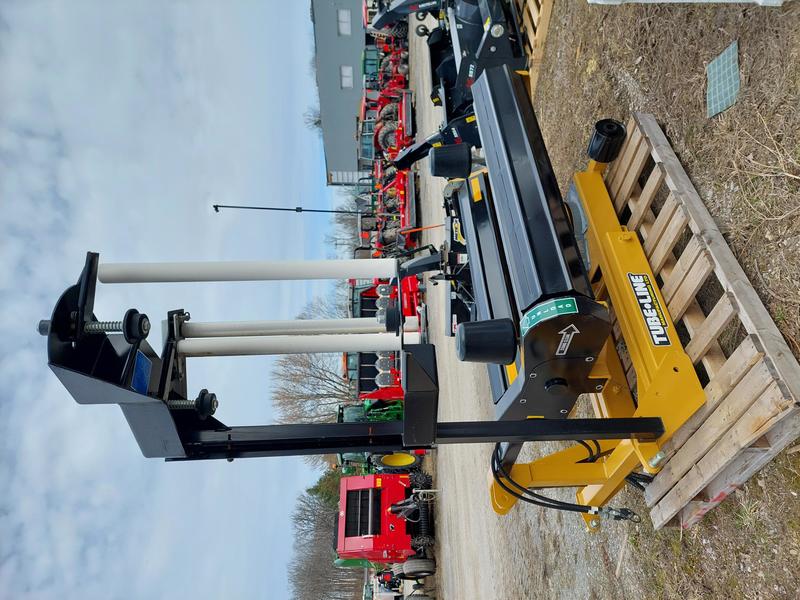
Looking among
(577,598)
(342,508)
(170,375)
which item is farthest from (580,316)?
(342,508)

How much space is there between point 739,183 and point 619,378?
3.87 feet

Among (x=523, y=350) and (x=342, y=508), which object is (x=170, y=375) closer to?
(x=523, y=350)

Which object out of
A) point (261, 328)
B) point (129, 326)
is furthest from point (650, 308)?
point (129, 326)

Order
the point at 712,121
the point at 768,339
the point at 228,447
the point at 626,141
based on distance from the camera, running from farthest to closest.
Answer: the point at 626,141 < the point at 712,121 < the point at 228,447 < the point at 768,339

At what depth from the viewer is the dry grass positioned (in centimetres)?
228

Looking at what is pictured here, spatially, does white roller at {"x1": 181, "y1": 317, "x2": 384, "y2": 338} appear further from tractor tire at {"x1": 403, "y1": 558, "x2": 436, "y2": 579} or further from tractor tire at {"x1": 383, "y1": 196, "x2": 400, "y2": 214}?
tractor tire at {"x1": 383, "y1": 196, "x2": 400, "y2": 214}

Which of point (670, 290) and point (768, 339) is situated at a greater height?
point (670, 290)

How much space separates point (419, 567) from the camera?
9.97 meters

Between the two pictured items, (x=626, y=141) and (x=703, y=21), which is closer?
(x=703, y=21)

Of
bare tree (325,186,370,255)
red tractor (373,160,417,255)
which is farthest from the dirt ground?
bare tree (325,186,370,255)

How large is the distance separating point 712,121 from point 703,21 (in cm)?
54

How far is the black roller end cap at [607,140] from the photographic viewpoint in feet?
11.3

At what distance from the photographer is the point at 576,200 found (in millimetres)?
3646

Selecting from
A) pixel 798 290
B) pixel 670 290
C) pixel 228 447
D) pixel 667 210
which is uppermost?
pixel 667 210
